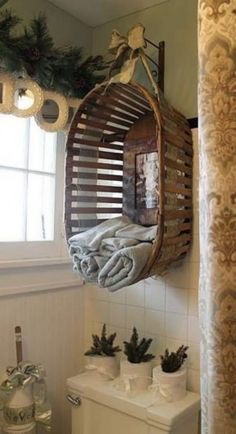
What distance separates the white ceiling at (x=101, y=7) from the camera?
1695 millimetres

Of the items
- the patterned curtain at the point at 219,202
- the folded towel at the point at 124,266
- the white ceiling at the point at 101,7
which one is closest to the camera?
the patterned curtain at the point at 219,202

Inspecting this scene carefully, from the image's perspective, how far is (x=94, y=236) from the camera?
4.83 feet

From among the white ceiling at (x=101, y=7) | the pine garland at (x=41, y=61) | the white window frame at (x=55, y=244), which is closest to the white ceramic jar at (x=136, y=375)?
the white window frame at (x=55, y=244)

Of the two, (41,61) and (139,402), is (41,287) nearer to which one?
(139,402)

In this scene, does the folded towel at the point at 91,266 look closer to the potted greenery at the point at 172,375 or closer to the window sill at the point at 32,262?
the window sill at the point at 32,262

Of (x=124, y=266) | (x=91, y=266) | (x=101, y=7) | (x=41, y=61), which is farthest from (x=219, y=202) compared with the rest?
(x=101, y=7)

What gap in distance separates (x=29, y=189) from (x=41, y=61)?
20.7 inches

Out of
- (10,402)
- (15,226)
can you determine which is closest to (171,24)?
(15,226)

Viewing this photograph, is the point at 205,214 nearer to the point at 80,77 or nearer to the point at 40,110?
the point at 40,110

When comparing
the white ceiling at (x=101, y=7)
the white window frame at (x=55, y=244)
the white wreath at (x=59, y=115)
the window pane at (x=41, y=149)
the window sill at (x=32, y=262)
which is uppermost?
the white ceiling at (x=101, y=7)

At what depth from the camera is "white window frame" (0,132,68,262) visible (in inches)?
61.8

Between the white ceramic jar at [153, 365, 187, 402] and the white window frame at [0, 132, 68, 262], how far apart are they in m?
0.66

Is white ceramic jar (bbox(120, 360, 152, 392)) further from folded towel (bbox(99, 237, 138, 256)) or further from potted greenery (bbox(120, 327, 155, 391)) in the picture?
folded towel (bbox(99, 237, 138, 256))

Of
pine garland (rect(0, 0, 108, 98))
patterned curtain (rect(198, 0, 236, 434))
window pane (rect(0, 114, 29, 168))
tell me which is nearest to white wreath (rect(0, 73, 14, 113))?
pine garland (rect(0, 0, 108, 98))
